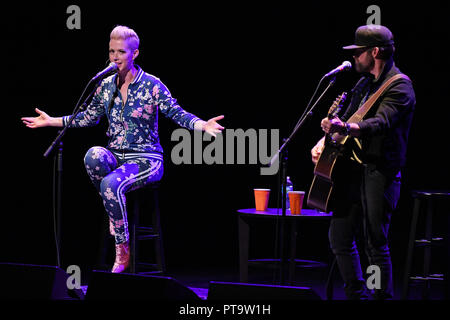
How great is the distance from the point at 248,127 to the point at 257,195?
4.42 ft

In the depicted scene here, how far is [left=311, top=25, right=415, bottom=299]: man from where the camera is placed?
10.8 ft

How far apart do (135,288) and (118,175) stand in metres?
1.56

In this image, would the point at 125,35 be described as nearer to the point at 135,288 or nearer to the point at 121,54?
the point at 121,54

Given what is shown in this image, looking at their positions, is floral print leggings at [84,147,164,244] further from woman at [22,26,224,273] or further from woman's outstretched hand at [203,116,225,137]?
woman's outstretched hand at [203,116,225,137]

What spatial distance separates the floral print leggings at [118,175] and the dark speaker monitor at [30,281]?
1331 mm

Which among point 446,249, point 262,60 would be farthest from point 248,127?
point 446,249

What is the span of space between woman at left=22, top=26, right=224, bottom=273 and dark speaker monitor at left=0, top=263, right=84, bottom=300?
134cm

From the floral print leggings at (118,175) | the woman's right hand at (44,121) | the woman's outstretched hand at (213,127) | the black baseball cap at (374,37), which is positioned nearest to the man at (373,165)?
the black baseball cap at (374,37)

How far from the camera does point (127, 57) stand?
4.27 meters

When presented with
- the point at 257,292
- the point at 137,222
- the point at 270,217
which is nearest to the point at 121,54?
the point at 137,222

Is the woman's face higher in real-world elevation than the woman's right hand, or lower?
higher

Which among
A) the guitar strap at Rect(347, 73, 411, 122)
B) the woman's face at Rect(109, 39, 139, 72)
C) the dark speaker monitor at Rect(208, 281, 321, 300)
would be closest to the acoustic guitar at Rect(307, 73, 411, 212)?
the guitar strap at Rect(347, 73, 411, 122)

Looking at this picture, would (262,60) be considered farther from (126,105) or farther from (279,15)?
(126,105)

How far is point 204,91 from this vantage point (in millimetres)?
5777
